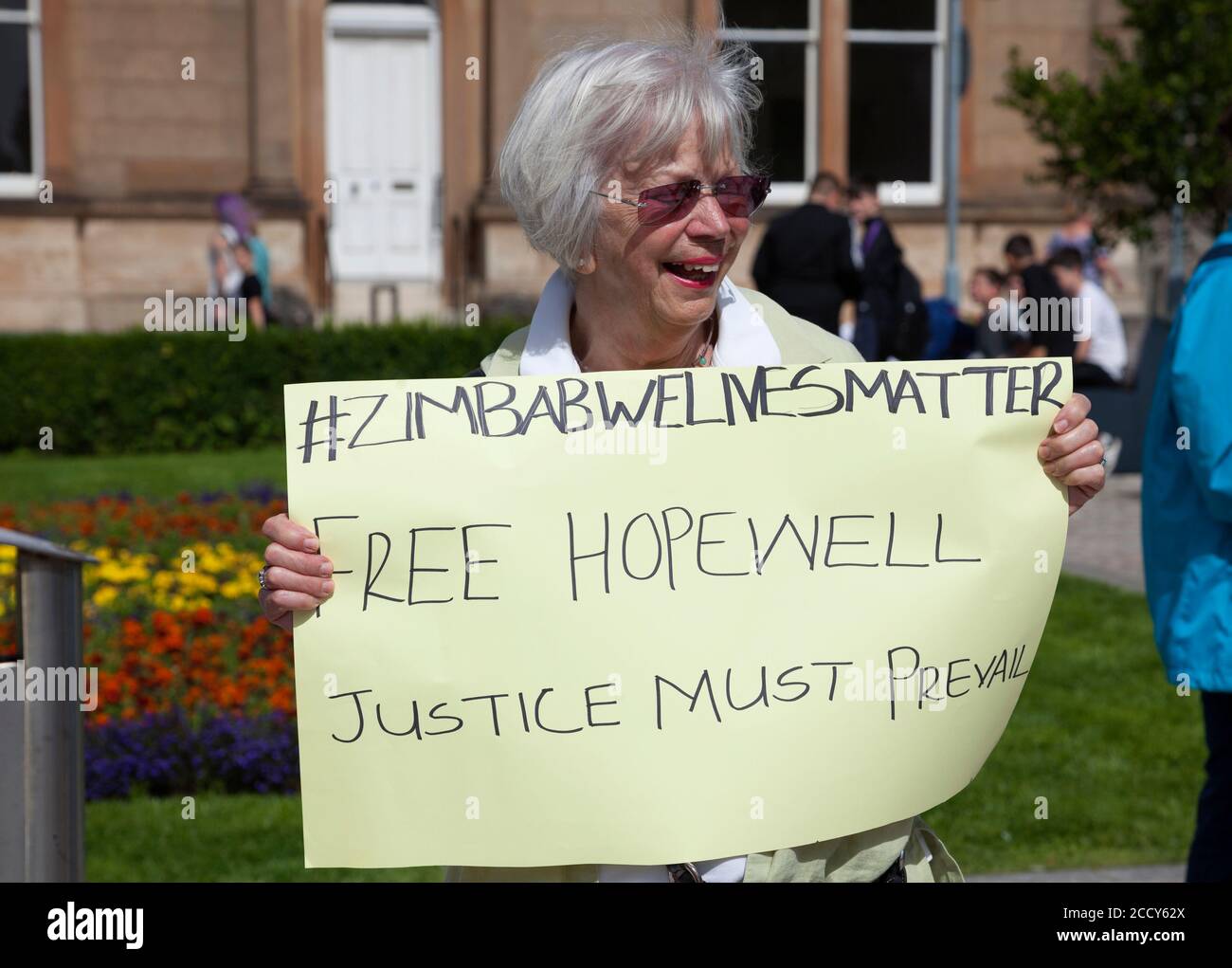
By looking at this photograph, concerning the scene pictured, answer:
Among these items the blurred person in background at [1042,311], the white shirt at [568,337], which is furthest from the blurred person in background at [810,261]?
the white shirt at [568,337]

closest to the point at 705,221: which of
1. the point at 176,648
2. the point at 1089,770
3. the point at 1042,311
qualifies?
the point at 1089,770

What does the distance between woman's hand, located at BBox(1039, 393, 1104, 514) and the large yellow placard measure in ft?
0.07

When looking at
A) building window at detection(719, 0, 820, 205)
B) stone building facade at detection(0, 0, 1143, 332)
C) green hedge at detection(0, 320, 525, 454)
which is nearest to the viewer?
green hedge at detection(0, 320, 525, 454)

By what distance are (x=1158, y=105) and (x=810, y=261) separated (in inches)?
152

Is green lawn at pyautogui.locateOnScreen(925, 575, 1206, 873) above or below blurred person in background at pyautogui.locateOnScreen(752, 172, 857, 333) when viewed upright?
below

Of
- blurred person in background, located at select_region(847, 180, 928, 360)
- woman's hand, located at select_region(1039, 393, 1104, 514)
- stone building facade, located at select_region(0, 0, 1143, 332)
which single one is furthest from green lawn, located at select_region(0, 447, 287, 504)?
woman's hand, located at select_region(1039, 393, 1104, 514)

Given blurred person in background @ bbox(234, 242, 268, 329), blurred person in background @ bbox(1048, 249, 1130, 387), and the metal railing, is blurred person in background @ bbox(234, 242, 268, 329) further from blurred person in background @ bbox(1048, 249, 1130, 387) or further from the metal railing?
the metal railing

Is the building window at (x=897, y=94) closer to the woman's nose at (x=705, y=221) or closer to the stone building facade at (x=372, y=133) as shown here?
the stone building facade at (x=372, y=133)

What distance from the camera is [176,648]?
6879mm

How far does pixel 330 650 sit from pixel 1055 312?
1013 centimetres

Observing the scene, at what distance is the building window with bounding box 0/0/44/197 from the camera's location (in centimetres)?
1778

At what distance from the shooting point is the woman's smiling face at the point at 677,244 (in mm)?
2445

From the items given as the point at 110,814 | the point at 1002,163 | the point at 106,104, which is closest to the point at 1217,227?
the point at 1002,163

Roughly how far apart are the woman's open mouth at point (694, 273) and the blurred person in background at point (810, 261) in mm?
8101
